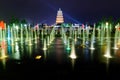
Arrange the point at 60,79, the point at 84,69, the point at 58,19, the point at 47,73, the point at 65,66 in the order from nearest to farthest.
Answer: the point at 60,79 → the point at 47,73 → the point at 84,69 → the point at 65,66 → the point at 58,19

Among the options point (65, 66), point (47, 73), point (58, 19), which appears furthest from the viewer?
point (58, 19)

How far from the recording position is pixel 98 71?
38.3ft

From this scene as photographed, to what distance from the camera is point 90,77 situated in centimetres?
1040

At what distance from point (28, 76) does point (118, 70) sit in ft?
14.1

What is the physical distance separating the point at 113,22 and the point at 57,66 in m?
65.5

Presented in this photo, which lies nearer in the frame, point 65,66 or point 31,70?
point 31,70

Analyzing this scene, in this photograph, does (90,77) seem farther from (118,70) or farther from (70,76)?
(118,70)

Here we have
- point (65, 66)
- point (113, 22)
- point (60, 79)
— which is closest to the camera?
point (60, 79)

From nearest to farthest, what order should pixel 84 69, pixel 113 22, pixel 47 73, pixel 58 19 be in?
pixel 47 73
pixel 84 69
pixel 113 22
pixel 58 19

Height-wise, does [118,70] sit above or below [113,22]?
below

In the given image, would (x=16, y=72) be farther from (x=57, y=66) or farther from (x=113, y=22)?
(x=113, y=22)

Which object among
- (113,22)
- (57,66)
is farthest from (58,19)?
(57,66)

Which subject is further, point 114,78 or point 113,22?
point 113,22

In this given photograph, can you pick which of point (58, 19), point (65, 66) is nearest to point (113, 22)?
point (58, 19)
